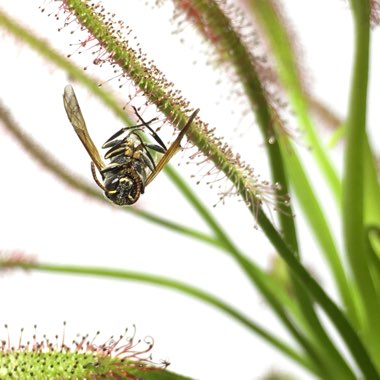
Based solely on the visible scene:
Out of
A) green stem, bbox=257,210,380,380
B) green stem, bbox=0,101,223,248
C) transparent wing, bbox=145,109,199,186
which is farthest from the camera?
green stem, bbox=0,101,223,248

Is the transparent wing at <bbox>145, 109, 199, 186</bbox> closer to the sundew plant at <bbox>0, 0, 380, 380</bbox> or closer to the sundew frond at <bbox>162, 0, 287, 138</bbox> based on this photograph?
the sundew plant at <bbox>0, 0, 380, 380</bbox>

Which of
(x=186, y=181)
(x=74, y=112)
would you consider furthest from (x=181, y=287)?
(x=74, y=112)

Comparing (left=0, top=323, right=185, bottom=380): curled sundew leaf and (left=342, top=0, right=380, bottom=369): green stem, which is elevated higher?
(left=342, top=0, right=380, bottom=369): green stem

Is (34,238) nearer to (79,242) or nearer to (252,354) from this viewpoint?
(79,242)

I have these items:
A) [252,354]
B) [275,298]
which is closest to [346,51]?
[252,354]

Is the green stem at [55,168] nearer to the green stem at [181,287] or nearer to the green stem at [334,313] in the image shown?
the green stem at [181,287]

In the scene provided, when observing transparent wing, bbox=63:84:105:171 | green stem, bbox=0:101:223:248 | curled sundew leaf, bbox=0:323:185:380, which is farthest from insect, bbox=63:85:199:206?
green stem, bbox=0:101:223:248

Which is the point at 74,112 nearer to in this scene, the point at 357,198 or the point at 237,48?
the point at 237,48
